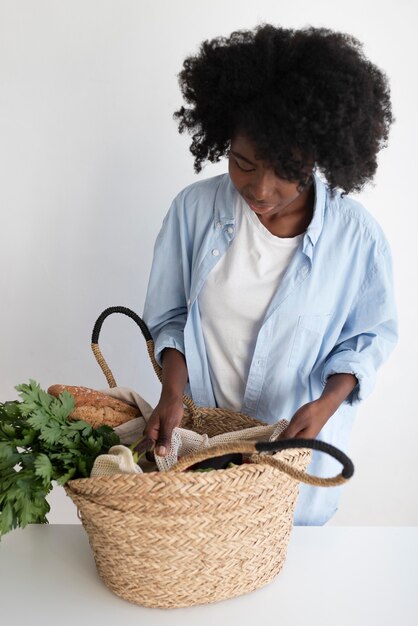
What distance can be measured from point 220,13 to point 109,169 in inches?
17.3

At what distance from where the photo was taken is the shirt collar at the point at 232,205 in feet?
4.61

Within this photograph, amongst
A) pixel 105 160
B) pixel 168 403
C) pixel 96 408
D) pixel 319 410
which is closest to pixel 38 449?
pixel 96 408

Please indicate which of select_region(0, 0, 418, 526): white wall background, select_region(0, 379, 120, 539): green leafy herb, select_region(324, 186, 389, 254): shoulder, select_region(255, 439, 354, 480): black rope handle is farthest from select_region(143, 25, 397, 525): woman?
select_region(0, 0, 418, 526): white wall background

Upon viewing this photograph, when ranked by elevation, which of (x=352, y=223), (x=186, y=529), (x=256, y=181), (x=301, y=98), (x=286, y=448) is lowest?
(x=186, y=529)

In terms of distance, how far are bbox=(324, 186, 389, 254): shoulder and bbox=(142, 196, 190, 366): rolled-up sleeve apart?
11.5 inches

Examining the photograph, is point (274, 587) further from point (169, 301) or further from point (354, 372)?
point (169, 301)

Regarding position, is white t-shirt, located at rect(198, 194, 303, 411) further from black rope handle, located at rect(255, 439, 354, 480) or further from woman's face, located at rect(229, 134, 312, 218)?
black rope handle, located at rect(255, 439, 354, 480)

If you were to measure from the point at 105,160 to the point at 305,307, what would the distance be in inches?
27.1

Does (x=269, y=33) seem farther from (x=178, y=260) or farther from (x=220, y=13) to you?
(x=220, y=13)

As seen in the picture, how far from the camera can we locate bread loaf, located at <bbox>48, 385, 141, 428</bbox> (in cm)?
132

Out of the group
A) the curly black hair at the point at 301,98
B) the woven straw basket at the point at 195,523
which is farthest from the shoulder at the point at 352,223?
the woven straw basket at the point at 195,523

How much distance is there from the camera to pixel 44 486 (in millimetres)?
1143

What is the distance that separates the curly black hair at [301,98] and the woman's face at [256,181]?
0.02m

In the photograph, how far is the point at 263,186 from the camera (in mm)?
1248
